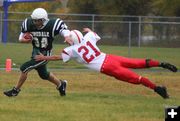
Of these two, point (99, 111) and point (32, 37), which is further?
point (32, 37)

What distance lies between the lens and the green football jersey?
10984 mm

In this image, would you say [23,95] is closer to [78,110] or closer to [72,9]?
[78,110]

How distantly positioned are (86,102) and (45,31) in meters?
1.66

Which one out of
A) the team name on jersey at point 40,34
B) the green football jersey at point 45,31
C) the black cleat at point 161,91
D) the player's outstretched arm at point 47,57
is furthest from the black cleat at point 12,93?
the black cleat at point 161,91

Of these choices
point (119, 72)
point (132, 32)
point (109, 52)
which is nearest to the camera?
point (119, 72)

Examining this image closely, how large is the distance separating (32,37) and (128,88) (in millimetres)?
3192

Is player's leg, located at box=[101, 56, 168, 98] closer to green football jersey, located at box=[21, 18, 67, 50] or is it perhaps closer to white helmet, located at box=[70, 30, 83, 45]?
white helmet, located at box=[70, 30, 83, 45]

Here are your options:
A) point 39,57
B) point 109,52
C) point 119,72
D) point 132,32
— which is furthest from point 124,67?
point 132,32

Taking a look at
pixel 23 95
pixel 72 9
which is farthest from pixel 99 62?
pixel 72 9

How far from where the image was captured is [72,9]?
53750 millimetres

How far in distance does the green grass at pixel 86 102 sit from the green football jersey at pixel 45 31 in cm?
97

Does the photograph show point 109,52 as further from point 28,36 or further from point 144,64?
point 144,64

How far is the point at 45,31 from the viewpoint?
1100 cm

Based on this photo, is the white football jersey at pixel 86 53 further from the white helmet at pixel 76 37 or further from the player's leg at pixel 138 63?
the player's leg at pixel 138 63
